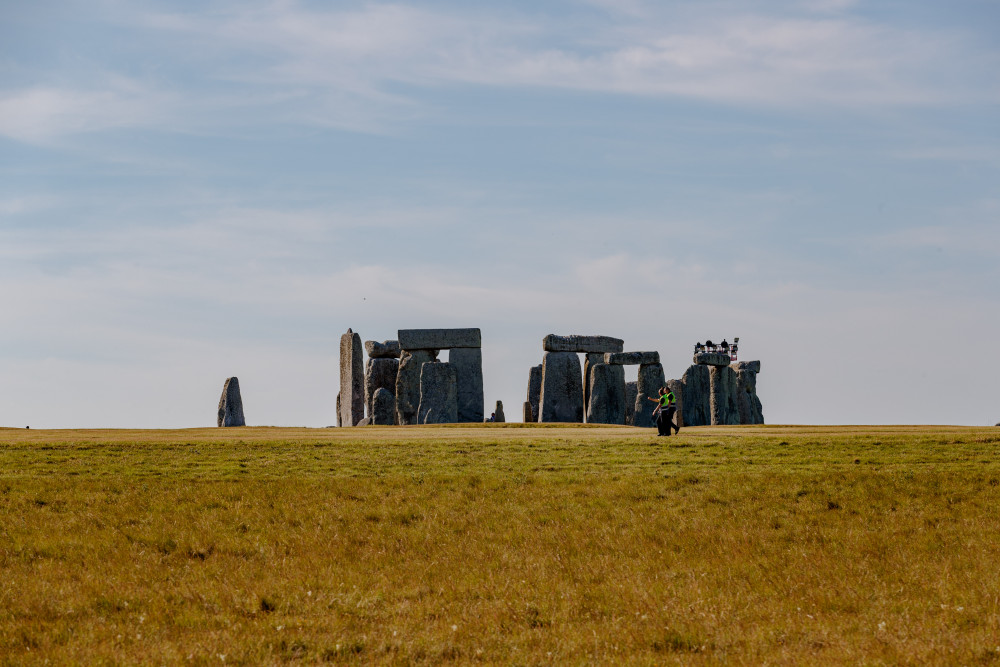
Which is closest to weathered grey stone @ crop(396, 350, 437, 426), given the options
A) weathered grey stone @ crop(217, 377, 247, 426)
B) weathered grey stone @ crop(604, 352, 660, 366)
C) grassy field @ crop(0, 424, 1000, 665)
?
weathered grey stone @ crop(217, 377, 247, 426)

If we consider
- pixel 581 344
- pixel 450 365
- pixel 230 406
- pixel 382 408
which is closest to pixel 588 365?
pixel 581 344

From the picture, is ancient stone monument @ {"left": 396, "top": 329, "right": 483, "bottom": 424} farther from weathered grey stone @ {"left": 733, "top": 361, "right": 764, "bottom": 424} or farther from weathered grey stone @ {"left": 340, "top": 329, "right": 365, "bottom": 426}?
weathered grey stone @ {"left": 733, "top": 361, "right": 764, "bottom": 424}

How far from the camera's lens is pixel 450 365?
42.7 metres

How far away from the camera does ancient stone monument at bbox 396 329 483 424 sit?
43344 millimetres

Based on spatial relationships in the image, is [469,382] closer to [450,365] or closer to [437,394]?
[450,365]

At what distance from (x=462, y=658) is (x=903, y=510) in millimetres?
9779

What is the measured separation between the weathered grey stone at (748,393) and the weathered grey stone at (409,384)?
1466cm

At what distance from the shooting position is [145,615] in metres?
11.9

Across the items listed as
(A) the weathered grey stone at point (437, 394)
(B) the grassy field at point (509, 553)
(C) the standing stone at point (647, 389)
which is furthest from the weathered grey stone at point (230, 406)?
(B) the grassy field at point (509, 553)

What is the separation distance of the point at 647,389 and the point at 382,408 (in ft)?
35.3

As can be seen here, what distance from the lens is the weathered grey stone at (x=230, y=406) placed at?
144 ft

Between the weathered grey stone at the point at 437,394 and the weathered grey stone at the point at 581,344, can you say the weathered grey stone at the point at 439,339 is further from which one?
the weathered grey stone at the point at 581,344

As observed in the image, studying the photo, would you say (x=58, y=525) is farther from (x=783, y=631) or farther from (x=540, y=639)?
(x=783, y=631)

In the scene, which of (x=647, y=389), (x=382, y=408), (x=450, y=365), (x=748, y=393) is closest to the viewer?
(x=450, y=365)
